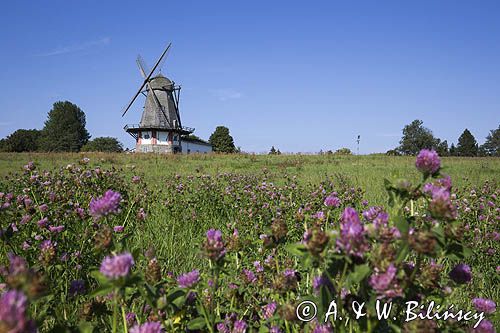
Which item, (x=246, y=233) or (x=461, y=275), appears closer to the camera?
(x=461, y=275)

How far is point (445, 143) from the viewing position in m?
109

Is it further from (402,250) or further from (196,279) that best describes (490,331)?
(196,279)

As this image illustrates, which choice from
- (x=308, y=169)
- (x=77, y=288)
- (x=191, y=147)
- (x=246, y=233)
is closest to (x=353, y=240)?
(x=77, y=288)

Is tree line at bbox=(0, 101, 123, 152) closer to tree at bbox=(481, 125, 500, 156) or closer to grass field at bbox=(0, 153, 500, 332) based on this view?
grass field at bbox=(0, 153, 500, 332)

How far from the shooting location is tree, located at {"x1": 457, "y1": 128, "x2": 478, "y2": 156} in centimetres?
10159

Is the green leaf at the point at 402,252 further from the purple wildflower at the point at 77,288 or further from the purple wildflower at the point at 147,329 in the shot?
the purple wildflower at the point at 77,288

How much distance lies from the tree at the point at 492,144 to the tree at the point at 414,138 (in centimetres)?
1525

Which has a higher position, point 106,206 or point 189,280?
point 106,206

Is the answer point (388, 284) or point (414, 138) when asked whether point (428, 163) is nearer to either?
point (388, 284)

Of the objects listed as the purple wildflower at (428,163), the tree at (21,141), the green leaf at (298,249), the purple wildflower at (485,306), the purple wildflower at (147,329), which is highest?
the tree at (21,141)

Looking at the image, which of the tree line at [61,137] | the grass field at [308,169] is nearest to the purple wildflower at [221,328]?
the grass field at [308,169]

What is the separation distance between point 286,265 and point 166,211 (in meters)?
3.66

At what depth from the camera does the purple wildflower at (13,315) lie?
71 cm

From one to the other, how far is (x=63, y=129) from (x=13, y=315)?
84.8 metres
